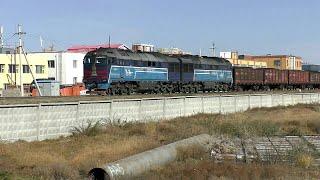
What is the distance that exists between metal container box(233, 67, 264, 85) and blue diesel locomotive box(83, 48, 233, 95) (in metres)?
2.97

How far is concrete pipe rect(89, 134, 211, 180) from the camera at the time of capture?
1106 cm

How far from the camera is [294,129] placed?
78.7ft

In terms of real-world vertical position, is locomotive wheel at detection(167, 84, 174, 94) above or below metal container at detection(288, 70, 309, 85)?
below

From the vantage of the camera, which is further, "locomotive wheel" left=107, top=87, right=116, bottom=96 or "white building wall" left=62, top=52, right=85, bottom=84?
"white building wall" left=62, top=52, right=85, bottom=84

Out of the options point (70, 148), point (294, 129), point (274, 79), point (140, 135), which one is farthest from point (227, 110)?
point (274, 79)

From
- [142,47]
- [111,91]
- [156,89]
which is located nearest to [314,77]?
[142,47]

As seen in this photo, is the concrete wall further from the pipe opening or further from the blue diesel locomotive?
the blue diesel locomotive

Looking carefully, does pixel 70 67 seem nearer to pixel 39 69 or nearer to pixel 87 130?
pixel 39 69

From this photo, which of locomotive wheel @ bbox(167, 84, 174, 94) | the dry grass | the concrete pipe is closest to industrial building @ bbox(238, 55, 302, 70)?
locomotive wheel @ bbox(167, 84, 174, 94)

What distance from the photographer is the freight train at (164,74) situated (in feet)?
120

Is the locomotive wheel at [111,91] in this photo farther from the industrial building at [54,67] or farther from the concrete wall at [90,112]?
the industrial building at [54,67]

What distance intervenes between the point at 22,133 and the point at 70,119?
2.67 metres

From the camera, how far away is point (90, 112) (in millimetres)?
19922

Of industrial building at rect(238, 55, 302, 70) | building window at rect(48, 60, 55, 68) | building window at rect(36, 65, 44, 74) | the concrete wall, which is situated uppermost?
industrial building at rect(238, 55, 302, 70)
